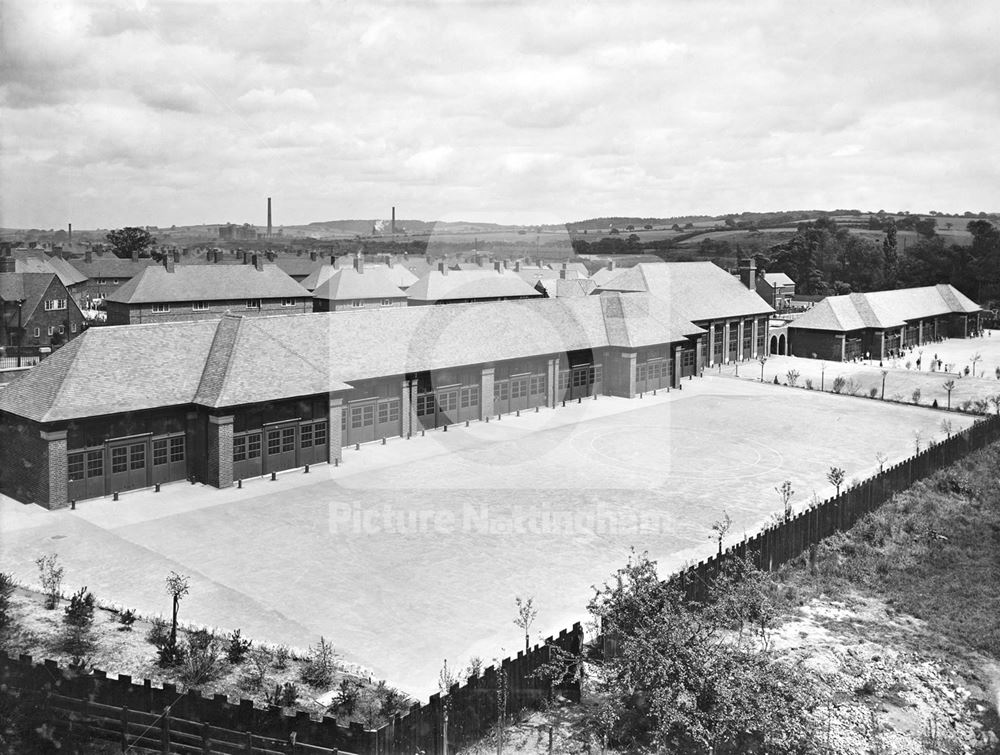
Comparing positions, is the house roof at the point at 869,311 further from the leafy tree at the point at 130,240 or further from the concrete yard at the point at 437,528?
the leafy tree at the point at 130,240

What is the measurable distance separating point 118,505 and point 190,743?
1887 cm

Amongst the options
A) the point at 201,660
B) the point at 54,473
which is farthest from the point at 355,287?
the point at 201,660

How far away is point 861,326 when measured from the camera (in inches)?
3012

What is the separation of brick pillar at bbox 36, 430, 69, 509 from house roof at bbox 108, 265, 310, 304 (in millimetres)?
45079

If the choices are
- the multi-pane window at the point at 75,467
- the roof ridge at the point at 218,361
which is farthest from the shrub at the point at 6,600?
the roof ridge at the point at 218,361

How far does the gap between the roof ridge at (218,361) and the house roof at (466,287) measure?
43.7m

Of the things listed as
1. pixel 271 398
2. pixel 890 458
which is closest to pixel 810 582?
pixel 890 458

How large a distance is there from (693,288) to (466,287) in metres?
23.2

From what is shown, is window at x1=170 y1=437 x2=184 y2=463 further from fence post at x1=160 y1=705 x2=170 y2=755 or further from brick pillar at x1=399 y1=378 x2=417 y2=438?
fence post at x1=160 y1=705 x2=170 y2=755

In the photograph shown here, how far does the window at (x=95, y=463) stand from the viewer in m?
31.5

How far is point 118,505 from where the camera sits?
3116 centimetres

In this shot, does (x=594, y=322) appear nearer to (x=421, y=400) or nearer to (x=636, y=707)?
(x=421, y=400)

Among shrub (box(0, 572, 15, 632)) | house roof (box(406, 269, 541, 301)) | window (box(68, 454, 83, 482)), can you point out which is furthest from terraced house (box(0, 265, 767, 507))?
house roof (box(406, 269, 541, 301))

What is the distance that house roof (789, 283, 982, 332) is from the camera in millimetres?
76000
